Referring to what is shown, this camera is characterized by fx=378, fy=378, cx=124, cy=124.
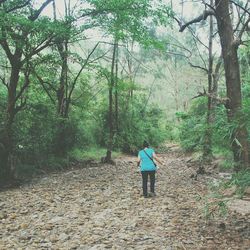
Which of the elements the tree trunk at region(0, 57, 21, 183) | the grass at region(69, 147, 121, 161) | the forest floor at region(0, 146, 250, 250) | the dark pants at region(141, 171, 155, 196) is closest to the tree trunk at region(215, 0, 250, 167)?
the forest floor at region(0, 146, 250, 250)

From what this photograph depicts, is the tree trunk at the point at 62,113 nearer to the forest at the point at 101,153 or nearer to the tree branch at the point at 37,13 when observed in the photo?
the forest at the point at 101,153

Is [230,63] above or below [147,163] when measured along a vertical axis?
above

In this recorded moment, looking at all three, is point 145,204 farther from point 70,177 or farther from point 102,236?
point 70,177

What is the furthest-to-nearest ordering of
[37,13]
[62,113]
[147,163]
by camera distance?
[62,113] → [37,13] → [147,163]

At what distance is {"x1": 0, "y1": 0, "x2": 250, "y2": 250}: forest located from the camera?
7609 mm

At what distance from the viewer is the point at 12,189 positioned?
14.1m

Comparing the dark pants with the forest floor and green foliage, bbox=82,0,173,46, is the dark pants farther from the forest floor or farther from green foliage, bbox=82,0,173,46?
green foliage, bbox=82,0,173,46

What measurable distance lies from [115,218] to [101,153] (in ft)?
57.1

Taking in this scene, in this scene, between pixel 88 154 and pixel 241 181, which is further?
pixel 88 154

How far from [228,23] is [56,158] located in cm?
1324

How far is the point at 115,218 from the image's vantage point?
945cm

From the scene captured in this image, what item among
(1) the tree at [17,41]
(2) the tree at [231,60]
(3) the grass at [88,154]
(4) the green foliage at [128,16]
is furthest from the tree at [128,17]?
(3) the grass at [88,154]

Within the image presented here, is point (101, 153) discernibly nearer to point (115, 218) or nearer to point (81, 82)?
point (81, 82)

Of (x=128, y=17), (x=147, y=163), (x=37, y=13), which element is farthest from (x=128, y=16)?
(x=147, y=163)
